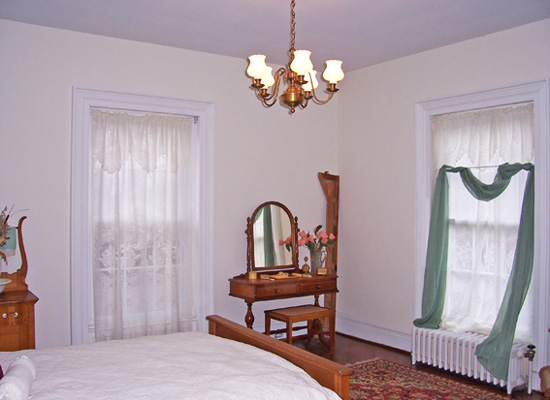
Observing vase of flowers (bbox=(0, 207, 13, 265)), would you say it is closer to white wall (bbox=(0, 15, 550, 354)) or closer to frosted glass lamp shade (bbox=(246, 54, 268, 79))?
white wall (bbox=(0, 15, 550, 354))

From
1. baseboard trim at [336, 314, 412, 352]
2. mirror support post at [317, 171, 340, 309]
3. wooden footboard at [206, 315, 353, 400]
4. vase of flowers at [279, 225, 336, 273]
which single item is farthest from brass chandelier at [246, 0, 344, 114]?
baseboard trim at [336, 314, 412, 352]

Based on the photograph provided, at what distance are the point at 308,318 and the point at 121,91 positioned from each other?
2.61 meters

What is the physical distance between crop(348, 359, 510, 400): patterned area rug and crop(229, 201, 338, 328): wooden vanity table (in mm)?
868

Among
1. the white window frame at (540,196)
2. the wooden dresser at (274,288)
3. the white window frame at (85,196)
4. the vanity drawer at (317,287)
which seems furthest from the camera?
the vanity drawer at (317,287)

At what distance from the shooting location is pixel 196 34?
4.22 metres

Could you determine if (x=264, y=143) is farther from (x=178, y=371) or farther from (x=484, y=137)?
(x=178, y=371)

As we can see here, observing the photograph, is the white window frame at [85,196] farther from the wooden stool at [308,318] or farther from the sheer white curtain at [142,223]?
the wooden stool at [308,318]

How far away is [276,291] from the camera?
4.62m

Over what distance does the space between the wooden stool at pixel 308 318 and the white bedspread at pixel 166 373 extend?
1.81 m

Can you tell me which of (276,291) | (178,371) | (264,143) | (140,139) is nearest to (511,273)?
(276,291)

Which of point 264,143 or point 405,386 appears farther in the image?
point 264,143

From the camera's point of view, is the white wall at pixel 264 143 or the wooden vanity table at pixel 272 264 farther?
the wooden vanity table at pixel 272 264

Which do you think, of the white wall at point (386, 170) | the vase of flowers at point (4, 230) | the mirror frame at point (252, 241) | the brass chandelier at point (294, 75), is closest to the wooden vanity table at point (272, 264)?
the mirror frame at point (252, 241)

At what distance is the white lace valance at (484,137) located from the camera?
4.00 metres
